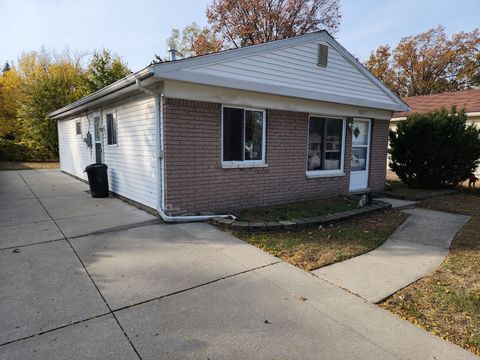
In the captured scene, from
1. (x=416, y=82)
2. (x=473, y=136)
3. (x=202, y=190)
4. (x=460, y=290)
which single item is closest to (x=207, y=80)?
(x=202, y=190)

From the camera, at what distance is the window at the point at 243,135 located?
6.51 meters

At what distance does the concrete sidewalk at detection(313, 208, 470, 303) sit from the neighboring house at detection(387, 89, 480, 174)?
9584 mm

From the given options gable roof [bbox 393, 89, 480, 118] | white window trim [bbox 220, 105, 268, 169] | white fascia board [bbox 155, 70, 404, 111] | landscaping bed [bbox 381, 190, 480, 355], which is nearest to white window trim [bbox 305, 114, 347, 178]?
white fascia board [bbox 155, 70, 404, 111]

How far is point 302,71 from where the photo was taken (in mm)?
7383

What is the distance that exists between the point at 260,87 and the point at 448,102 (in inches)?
592

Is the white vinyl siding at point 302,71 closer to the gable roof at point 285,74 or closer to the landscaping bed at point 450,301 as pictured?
the gable roof at point 285,74

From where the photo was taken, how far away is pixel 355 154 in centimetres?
924

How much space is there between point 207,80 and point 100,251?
355cm

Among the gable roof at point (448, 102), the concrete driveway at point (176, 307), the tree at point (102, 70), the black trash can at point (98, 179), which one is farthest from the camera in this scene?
the tree at point (102, 70)

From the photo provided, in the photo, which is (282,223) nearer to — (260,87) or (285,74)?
(260,87)

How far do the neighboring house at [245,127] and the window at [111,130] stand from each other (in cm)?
3

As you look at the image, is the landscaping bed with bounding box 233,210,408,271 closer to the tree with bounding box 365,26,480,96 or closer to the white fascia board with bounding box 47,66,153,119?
the white fascia board with bounding box 47,66,153,119

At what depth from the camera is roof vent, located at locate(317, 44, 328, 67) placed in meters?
7.71

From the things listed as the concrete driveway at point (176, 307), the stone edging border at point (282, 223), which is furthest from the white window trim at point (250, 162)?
the concrete driveway at point (176, 307)
